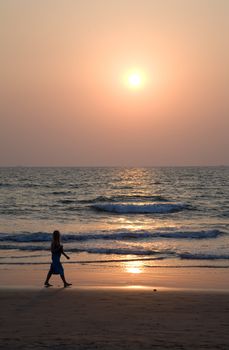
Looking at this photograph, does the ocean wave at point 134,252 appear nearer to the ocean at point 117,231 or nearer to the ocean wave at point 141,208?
the ocean at point 117,231

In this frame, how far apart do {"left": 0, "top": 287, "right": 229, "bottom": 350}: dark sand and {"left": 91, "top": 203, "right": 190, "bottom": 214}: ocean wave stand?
30.6 m

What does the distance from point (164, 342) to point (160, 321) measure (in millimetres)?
1361

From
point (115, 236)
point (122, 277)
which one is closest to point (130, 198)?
point (115, 236)

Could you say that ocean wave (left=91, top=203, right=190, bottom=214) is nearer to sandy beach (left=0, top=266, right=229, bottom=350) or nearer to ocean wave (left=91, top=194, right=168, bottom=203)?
ocean wave (left=91, top=194, right=168, bottom=203)

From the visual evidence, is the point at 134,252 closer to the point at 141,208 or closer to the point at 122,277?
the point at 122,277

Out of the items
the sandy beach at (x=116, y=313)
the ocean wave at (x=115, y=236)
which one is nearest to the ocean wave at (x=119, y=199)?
the ocean wave at (x=115, y=236)

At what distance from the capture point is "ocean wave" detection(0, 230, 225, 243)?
84.3 ft

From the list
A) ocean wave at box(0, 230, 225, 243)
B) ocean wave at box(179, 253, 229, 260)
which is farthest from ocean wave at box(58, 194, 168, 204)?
ocean wave at box(179, 253, 229, 260)

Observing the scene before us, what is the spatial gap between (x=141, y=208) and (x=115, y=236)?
18.3 m

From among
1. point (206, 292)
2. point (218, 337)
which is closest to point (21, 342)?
point (218, 337)

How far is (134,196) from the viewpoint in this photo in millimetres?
56750

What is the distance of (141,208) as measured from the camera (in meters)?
44.9

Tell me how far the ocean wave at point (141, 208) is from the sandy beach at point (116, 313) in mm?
28093

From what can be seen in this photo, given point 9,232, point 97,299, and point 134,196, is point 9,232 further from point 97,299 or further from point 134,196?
point 134,196
